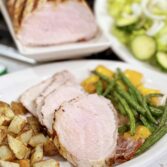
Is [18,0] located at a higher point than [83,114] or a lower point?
higher

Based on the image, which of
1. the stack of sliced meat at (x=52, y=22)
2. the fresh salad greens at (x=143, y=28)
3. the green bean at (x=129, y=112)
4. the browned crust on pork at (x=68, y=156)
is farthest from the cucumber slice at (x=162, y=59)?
the browned crust on pork at (x=68, y=156)

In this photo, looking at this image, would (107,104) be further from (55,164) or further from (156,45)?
(156,45)

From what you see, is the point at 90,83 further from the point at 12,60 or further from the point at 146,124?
the point at 12,60

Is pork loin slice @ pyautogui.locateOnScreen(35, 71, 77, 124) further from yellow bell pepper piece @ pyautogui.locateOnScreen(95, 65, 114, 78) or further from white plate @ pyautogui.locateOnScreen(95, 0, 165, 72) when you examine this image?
white plate @ pyautogui.locateOnScreen(95, 0, 165, 72)

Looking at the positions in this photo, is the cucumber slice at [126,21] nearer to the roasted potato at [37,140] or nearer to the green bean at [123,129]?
the green bean at [123,129]

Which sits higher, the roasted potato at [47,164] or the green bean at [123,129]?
the roasted potato at [47,164]

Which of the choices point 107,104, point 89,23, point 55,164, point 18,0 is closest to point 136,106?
point 107,104
